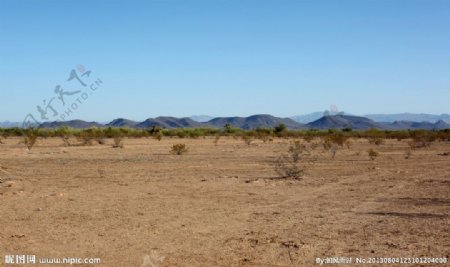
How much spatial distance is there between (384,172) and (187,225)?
14.7 m

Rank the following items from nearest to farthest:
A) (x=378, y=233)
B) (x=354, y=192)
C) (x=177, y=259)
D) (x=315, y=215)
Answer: (x=177, y=259)
(x=378, y=233)
(x=315, y=215)
(x=354, y=192)

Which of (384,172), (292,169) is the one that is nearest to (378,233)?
(292,169)

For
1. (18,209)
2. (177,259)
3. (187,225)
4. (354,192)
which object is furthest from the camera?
(354,192)

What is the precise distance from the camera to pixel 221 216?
1384 centimetres

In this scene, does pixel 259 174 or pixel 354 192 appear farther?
pixel 259 174

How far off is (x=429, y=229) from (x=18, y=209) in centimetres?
1011

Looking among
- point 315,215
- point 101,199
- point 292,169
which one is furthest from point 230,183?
point 315,215

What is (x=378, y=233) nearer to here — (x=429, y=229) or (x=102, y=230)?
(x=429, y=229)

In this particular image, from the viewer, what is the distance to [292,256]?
982 cm

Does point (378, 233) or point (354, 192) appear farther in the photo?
point (354, 192)

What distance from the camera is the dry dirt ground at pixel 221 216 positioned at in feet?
33.3

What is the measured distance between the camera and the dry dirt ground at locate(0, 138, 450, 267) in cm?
1015

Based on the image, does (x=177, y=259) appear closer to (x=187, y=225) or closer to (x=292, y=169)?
(x=187, y=225)

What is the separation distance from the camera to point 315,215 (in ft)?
45.1
